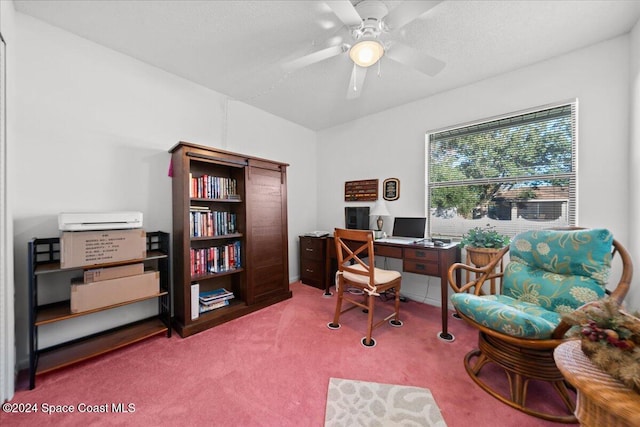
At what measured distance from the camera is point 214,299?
2447mm

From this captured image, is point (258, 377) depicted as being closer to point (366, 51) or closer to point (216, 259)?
point (216, 259)

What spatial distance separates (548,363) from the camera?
1.35 meters

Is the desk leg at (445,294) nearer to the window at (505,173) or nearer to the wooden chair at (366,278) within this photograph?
the wooden chair at (366,278)

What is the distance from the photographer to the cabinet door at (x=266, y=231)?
2.66 m

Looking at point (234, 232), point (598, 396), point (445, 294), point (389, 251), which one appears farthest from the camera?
point (234, 232)

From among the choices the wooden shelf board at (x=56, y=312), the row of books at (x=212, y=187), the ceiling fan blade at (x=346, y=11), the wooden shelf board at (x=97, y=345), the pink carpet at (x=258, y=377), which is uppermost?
the ceiling fan blade at (x=346, y=11)

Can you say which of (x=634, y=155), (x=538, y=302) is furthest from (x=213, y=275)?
(x=634, y=155)

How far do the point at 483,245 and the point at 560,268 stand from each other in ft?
1.91

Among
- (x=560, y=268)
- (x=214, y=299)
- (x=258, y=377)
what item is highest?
(x=560, y=268)

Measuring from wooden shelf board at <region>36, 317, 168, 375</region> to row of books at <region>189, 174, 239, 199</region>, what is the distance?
1215mm

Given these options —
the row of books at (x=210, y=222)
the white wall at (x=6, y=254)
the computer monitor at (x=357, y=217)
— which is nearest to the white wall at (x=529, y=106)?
the computer monitor at (x=357, y=217)

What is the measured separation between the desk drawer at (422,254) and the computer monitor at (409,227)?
1.88 feet

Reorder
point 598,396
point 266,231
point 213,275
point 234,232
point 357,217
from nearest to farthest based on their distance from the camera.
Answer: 1. point 598,396
2. point 213,275
3. point 234,232
4. point 266,231
5. point 357,217

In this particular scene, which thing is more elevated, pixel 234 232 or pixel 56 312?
pixel 234 232
